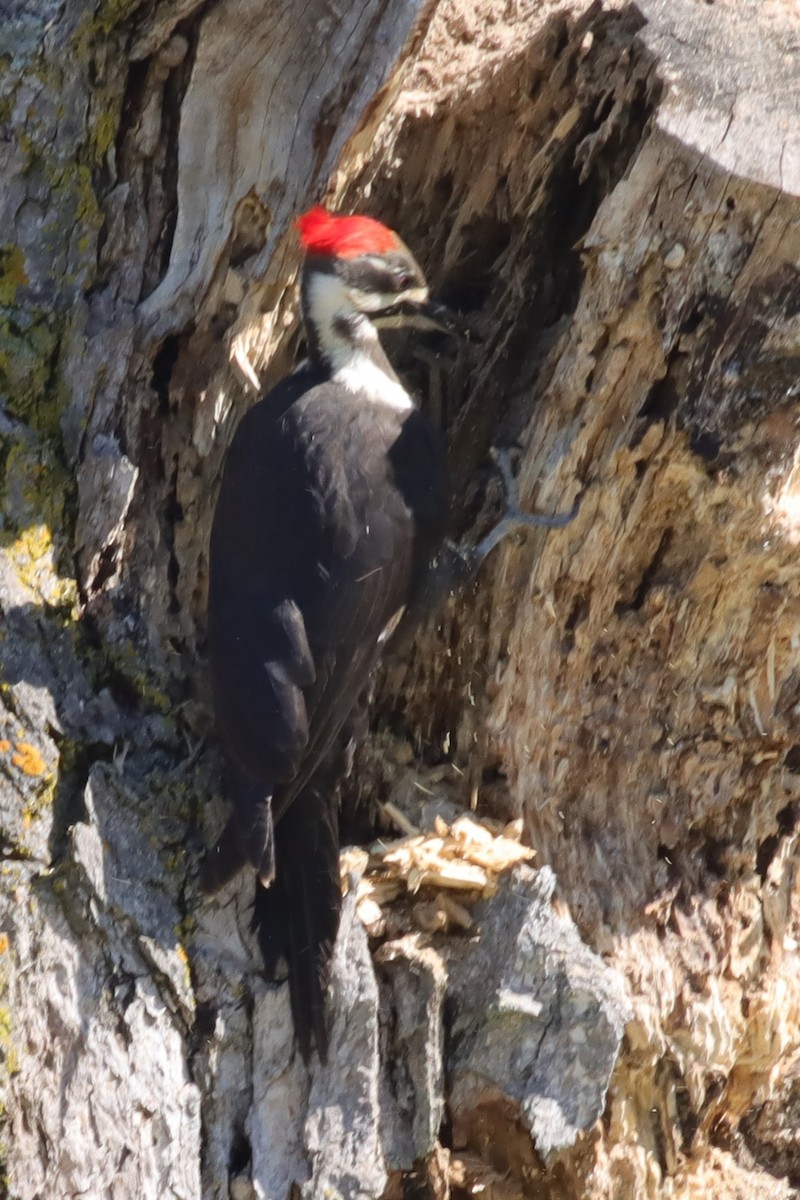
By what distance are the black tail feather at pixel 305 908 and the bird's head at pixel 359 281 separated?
3.48 feet

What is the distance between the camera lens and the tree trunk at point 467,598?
2.35m

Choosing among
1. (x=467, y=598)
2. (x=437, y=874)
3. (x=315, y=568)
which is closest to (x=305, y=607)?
(x=315, y=568)

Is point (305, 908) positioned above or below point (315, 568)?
below

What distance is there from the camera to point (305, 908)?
2539 mm

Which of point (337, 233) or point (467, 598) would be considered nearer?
point (337, 233)

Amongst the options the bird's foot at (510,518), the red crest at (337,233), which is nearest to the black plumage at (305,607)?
the bird's foot at (510,518)

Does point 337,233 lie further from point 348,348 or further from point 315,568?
point 315,568

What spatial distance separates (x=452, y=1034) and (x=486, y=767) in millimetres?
585

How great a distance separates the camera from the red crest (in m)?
2.72

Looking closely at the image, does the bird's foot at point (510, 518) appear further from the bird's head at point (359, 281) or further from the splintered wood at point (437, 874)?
the splintered wood at point (437, 874)

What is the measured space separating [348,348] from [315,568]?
576mm

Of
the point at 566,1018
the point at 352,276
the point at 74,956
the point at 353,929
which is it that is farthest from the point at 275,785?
the point at 352,276

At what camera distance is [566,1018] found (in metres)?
2.37

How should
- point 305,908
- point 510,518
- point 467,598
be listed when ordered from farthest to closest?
point 467,598 < point 510,518 < point 305,908
